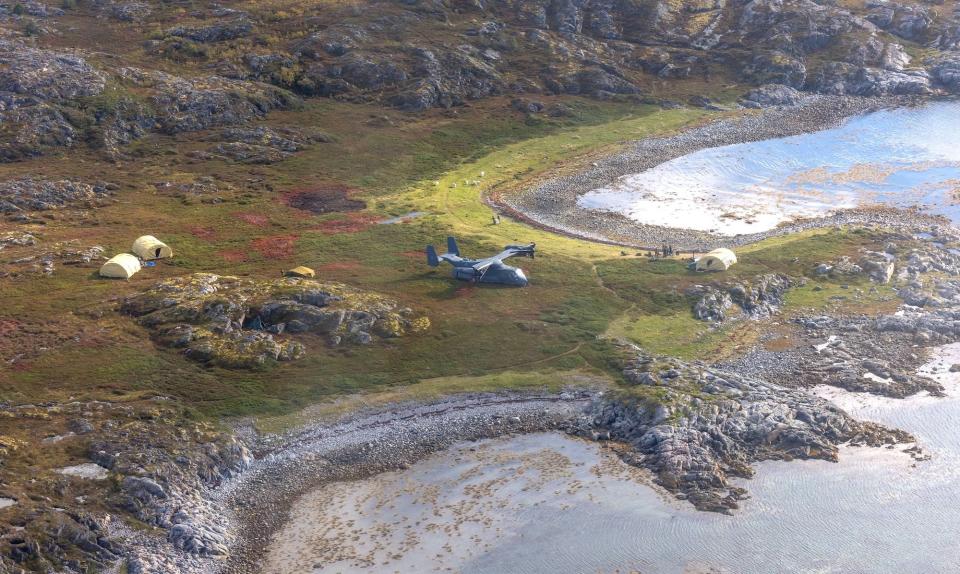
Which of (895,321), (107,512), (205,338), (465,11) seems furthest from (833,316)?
(465,11)

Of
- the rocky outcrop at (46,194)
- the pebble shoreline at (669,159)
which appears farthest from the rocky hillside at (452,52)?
the rocky outcrop at (46,194)

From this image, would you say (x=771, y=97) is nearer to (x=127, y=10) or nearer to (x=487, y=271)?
(x=487, y=271)

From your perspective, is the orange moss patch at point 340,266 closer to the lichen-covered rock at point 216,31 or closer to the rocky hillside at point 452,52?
the rocky hillside at point 452,52

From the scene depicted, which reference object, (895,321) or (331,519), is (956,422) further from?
(331,519)

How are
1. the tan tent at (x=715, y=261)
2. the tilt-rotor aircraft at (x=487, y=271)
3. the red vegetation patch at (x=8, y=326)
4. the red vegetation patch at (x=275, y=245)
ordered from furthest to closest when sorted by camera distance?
the red vegetation patch at (x=275, y=245), the tan tent at (x=715, y=261), the tilt-rotor aircraft at (x=487, y=271), the red vegetation patch at (x=8, y=326)

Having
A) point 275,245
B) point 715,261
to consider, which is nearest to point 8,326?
point 275,245

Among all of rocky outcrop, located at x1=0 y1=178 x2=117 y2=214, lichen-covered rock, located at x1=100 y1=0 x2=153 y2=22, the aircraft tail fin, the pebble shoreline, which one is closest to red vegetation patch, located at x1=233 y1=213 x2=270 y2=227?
rocky outcrop, located at x1=0 y1=178 x2=117 y2=214
